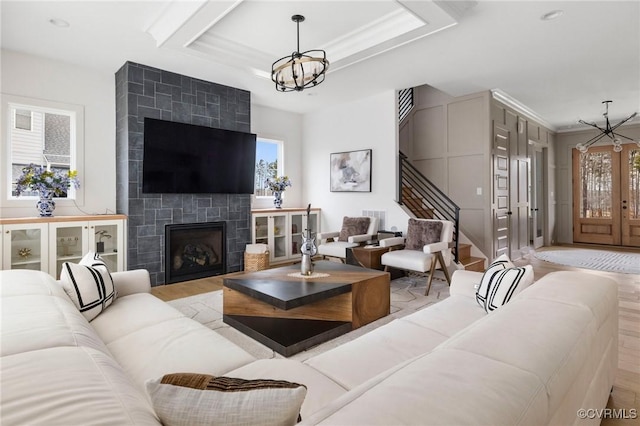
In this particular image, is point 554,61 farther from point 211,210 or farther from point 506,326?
point 211,210

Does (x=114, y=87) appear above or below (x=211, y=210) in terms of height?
above

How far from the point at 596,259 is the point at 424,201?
10.8ft

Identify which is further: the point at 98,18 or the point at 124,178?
the point at 124,178

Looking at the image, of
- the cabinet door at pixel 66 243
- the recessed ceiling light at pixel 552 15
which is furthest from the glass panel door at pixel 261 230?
the recessed ceiling light at pixel 552 15

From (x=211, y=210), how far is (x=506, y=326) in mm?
4390

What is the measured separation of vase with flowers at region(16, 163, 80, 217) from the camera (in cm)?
368

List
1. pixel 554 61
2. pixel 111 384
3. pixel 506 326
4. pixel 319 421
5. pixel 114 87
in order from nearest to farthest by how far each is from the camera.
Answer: pixel 319 421 → pixel 111 384 → pixel 506 326 → pixel 554 61 → pixel 114 87

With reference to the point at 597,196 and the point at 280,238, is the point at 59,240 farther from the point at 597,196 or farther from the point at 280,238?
the point at 597,196

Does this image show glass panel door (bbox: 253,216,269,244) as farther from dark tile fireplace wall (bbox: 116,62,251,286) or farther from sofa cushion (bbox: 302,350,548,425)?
sofa cushion (bbox: 302,350,548,425)

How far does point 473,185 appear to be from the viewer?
5.46 meters

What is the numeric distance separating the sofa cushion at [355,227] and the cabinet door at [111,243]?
3.00 metres

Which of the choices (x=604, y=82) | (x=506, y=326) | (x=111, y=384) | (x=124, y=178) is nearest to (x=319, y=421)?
(x=111, y=384)

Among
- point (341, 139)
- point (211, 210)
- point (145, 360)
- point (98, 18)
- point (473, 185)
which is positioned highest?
point (98, 18)

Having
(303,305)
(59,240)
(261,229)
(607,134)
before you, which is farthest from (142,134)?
(607,134)
